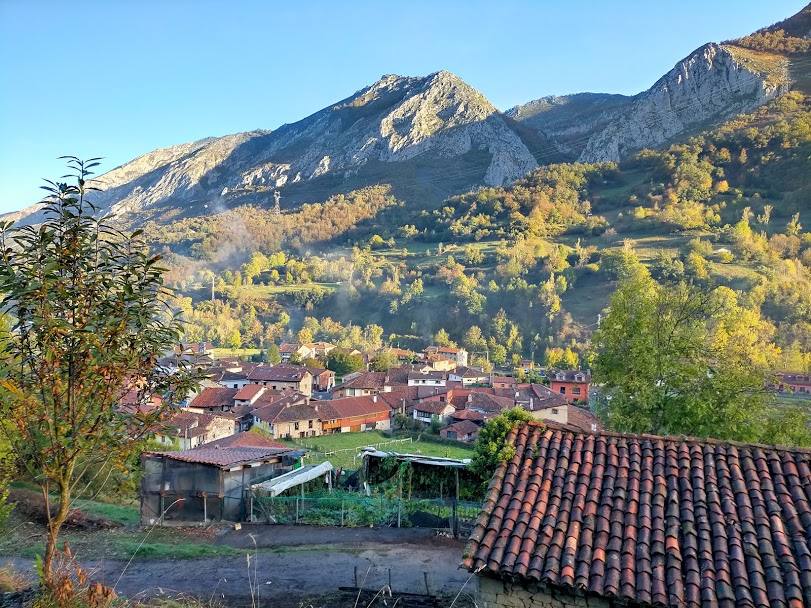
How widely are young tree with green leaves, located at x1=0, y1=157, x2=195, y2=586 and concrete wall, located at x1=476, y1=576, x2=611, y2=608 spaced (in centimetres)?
437

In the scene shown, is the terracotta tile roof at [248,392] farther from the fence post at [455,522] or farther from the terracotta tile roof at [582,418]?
the fence post at [455,522]

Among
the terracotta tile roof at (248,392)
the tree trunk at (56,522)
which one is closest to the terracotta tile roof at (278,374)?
the terracotta tile roof at (248,392)

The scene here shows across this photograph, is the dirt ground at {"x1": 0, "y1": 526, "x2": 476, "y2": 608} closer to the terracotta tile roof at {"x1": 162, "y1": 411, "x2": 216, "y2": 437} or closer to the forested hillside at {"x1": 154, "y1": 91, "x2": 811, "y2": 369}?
the terracotta tile roof at {"x1": 162, "y1": 411, "x2": 216, "y2": 437}

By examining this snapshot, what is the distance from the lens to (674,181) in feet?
412

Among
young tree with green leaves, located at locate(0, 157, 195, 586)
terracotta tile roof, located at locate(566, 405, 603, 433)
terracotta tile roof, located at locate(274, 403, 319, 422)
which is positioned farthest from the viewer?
terracotta tile roof, located at locate(274, 403, 319, 422)

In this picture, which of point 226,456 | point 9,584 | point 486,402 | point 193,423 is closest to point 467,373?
point 486,402

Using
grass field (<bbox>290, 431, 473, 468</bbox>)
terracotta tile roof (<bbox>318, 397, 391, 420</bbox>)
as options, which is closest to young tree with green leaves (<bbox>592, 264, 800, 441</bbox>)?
grass field (<bbox>290, 431, 473, 468</bbox>)

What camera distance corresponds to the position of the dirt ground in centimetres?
983

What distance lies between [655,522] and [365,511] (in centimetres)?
1062

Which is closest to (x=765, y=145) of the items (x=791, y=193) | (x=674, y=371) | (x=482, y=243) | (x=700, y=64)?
(x=791, y=193)

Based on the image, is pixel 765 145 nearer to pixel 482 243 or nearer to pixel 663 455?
pixel 482 243

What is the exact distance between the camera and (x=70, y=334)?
14.7ft

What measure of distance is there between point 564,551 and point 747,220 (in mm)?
111961

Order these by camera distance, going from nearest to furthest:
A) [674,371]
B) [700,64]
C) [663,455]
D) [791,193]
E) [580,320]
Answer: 1. [663,455]
2. [674,371]
3. [580,320]
4. [791,193]
5. [700,64]
